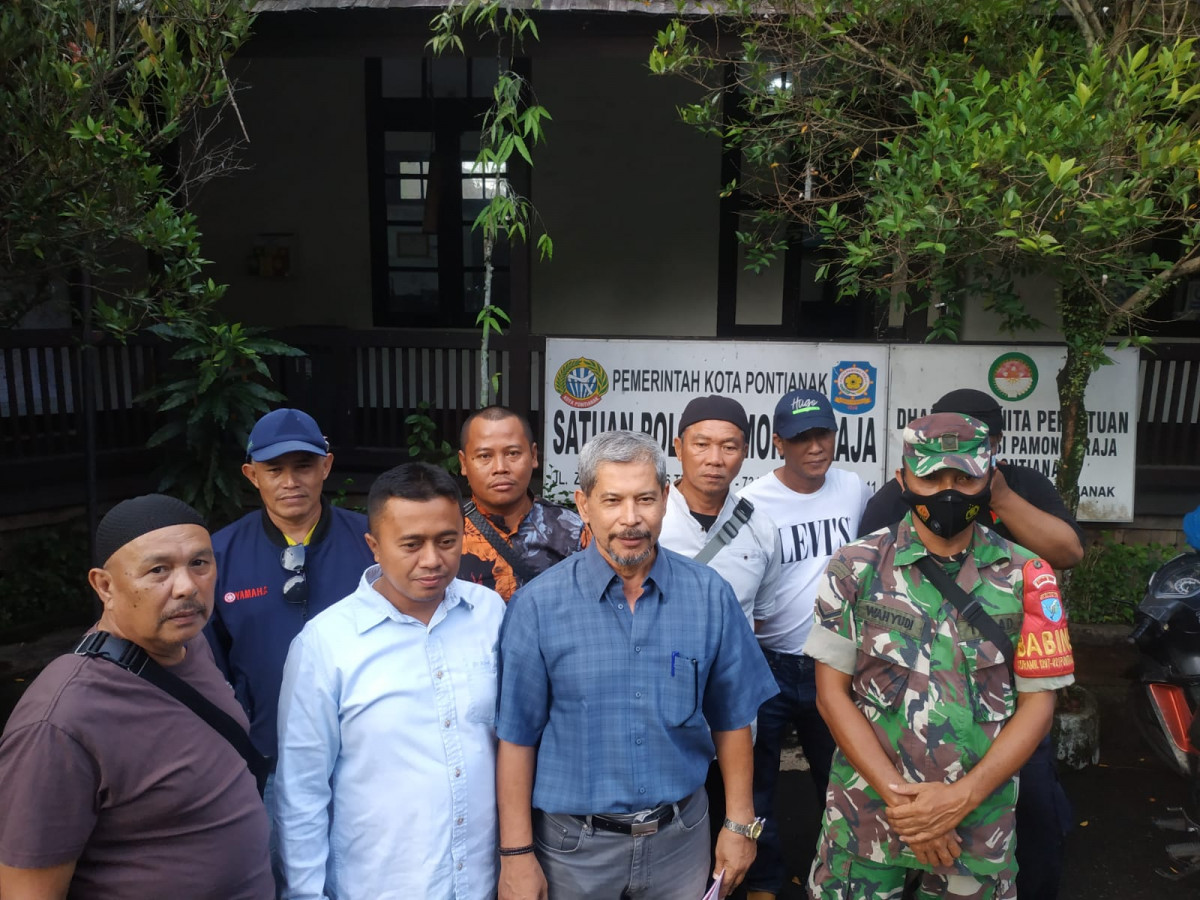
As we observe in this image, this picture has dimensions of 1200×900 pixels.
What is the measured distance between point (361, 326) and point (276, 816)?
695 centimetres

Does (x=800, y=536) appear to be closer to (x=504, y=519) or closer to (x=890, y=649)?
(x=890, y=649)

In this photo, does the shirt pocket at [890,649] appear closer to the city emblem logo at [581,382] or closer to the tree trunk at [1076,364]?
the tree trunk at [1076,364]

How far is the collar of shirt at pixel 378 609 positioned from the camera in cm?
219

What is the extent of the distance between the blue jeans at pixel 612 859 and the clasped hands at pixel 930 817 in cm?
55

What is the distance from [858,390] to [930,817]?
3.83m

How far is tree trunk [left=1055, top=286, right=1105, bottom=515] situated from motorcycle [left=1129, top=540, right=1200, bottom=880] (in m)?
1.03

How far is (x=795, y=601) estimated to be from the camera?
10.9 feet

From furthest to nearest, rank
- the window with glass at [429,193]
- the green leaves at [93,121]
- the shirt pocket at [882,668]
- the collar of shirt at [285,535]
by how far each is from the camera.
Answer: the window with glass at [429,193] → the green leaves at [93,121] → the collar of shirt at [285,535] → the shirt pocket at [882,668]

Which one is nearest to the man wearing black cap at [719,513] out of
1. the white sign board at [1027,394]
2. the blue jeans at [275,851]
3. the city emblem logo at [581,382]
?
the blue jeans at [275,851]

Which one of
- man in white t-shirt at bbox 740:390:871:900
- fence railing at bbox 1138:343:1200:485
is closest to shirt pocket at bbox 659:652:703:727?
man in white t-shirt at bbox 740:390:871:900

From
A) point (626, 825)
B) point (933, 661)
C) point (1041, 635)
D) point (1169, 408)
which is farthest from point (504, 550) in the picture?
point (1169, 408)

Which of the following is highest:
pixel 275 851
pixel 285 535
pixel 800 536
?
pixel 285 535

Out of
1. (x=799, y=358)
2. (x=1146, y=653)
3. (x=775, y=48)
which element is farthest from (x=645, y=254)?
(x=1146, y=653)

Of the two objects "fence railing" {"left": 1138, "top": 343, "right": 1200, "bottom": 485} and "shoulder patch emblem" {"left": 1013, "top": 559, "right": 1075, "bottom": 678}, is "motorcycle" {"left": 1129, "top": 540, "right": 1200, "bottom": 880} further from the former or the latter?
"fence railing" {"left": 1138, "top": 343, "right": 1200, "bottom": 485}
